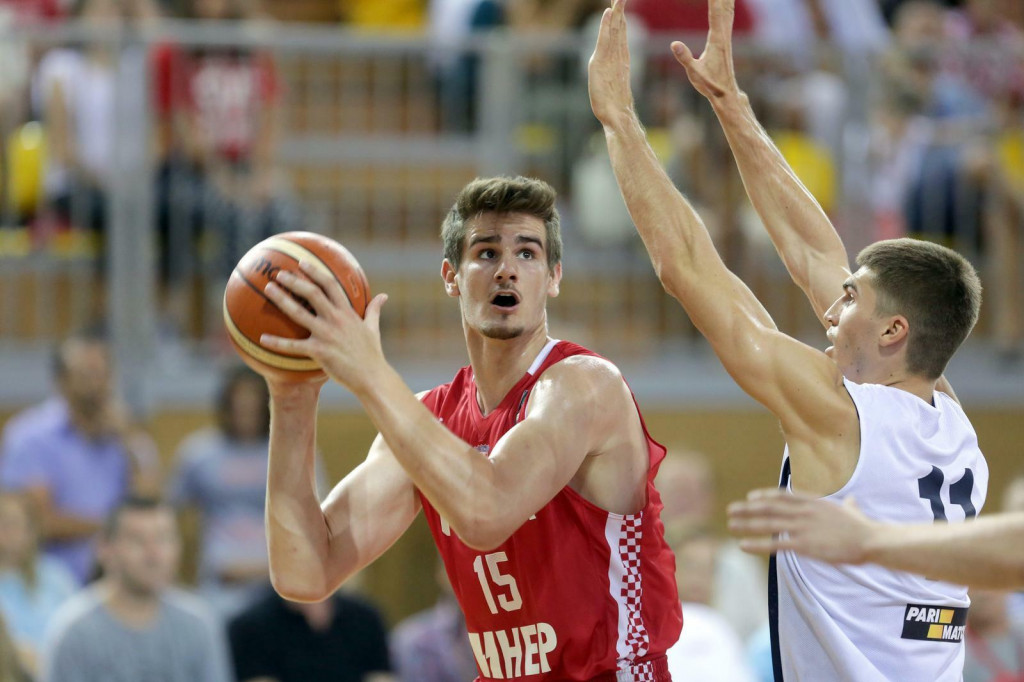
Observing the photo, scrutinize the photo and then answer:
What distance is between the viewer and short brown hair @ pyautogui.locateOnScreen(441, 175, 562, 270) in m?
4.59

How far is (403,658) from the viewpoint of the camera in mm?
9008

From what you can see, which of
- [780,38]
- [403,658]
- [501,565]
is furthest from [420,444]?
[780,38]

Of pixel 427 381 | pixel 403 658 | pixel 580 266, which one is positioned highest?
pixel 580 266

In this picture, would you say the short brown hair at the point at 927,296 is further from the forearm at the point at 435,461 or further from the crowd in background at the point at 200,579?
the crowd in background at the point at 200,579

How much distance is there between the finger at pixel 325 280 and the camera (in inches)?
159

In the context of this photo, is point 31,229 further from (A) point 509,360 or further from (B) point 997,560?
(B) point 997,560

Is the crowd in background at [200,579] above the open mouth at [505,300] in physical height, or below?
below

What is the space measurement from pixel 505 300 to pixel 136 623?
15.0 ft

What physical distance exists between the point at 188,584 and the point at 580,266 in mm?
3629

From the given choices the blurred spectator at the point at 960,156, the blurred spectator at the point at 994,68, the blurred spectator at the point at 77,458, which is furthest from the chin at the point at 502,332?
the blurred spectator at the point at 994,68

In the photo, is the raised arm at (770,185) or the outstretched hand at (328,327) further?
the raised arm at (770,185)

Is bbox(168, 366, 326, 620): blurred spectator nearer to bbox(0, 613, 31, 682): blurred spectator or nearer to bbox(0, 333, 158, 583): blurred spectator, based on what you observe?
bbox(0, 333, 158, 583): blurred spectator

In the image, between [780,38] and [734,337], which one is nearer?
[734,337]

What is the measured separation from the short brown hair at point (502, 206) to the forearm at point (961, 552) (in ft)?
5.53
